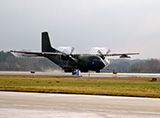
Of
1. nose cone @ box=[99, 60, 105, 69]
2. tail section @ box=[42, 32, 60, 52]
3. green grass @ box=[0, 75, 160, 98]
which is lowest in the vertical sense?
green grass @ box=[0, 75, 160, 98]

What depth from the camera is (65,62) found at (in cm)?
7694

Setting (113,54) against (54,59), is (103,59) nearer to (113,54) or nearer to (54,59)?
(113,54)

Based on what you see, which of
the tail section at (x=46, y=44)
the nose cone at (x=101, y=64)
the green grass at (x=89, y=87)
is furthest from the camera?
the tail section at (x=46, y=44)

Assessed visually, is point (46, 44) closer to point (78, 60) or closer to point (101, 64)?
point (78, 60)

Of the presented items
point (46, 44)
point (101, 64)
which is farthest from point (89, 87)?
point (46, 44)

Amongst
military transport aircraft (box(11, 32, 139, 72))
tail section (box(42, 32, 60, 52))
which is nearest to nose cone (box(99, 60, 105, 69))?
military transport aircraft (box(11, 32, 139, 72))

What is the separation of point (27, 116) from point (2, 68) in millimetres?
143933

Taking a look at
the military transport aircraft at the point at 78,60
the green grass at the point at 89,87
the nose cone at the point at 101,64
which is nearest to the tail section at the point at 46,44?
the military transport aircraft at the point at 78,60

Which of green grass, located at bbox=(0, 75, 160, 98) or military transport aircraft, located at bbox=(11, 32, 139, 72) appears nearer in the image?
green grass, located at bbox=(0, 75, 160, 98)

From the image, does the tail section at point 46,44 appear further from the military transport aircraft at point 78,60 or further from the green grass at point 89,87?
the green grass at point 89,87

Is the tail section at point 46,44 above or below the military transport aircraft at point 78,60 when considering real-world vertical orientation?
above

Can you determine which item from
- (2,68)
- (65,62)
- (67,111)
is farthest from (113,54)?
A: (2,68)

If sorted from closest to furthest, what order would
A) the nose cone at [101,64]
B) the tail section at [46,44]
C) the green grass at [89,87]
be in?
the green grass at [89,87], the nose cone at [101,64], the tail section at [46,44]

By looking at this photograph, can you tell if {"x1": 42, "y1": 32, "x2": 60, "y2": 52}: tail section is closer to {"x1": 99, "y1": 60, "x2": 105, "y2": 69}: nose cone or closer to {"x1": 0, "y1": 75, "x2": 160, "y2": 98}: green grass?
{"x1": 99, "y1": 60, "x2": 105, "y2": 69}: nose cone
